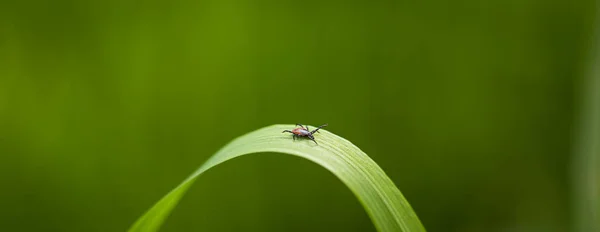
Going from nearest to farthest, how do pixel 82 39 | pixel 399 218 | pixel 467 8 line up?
pixel 399 218 → pixel 82 39 → pixel 467 8

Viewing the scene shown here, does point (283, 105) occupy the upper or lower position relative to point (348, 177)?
upper

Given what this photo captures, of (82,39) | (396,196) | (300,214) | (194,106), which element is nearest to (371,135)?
(300,214)

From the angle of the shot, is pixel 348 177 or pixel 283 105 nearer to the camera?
pixel 348 177

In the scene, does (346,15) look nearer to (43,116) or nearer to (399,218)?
(43,116)

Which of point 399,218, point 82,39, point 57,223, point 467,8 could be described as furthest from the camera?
point 467,8

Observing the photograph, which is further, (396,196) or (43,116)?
(43,116)

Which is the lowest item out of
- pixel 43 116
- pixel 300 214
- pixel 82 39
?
pixel 300 214
